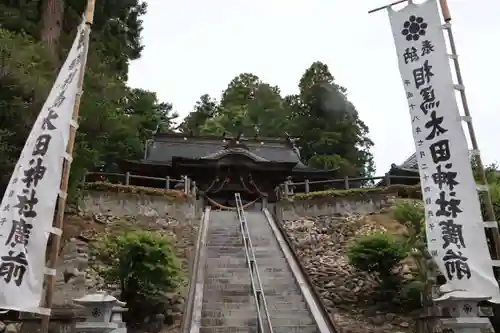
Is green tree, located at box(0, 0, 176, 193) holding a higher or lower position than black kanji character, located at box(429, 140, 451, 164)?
higher

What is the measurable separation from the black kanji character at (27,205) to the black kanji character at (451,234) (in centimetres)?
576

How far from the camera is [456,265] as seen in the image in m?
7.01

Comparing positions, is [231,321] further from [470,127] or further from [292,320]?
[470,127]

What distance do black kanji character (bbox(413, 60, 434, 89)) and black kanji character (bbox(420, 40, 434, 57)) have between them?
166 mm

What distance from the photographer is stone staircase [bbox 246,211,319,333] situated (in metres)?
9.84

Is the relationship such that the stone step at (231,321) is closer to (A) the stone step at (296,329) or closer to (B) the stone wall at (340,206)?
(A) the stone step at (296,329)

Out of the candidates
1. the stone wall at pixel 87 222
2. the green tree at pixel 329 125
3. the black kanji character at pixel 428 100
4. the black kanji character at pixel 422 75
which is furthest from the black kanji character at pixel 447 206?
the green tree at pixel 329 125

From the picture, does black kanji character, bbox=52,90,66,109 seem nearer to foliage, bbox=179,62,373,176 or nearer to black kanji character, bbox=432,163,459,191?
black kanji character, bbox=432,163,459,191

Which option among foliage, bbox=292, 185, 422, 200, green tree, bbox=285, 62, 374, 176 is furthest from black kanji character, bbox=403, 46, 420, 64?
green tree, bbox=285, 62, 374, 176

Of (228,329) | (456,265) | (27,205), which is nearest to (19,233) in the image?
(27,205)

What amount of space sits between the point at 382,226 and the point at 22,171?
43.2ft

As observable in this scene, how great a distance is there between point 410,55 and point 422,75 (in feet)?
1.50

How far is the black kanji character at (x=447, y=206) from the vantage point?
24.0 feet

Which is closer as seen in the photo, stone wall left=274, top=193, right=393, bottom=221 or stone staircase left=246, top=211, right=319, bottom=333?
stone staircase left=246, top=211, right=319, bottom=333
